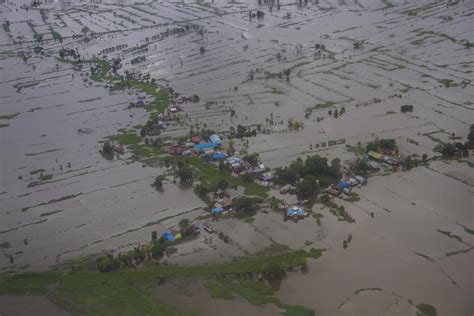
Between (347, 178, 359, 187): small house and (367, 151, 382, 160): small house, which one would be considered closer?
(347, 178, 359, 187): small house

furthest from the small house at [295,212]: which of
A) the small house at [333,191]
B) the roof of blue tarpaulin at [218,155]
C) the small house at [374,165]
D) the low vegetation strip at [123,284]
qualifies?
the roof of blue tarpaulin at [218,155]

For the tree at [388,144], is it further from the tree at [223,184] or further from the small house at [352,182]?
the tree at [223,184]

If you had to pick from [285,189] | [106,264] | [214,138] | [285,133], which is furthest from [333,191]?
[106,264]

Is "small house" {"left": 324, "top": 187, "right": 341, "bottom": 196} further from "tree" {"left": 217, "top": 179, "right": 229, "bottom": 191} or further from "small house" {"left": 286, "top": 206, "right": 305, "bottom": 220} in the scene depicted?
"tree" {"left": 217, "top": 179, "right": 229, "bottom": 191}

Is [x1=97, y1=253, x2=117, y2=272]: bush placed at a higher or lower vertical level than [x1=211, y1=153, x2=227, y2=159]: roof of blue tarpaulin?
lower

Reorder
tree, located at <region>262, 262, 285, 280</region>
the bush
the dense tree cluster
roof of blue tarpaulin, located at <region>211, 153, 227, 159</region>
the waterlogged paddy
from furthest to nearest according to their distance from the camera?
the dense tree cluster → roof of blue tarpaulin, located at <region>211, 153, 227, 159</region> → the bush → the waterlogged paddy → tree, located at <region>262, 262, 285, 280</region>

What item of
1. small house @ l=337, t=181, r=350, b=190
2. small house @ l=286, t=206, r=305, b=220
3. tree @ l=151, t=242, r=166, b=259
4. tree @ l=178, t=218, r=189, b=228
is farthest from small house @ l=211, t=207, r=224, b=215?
small house @ l=337, t=181, r=350, b=190

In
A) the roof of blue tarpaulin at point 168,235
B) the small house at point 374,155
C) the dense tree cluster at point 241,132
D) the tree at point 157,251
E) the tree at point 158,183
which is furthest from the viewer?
the dense tree cluster at point 241,132

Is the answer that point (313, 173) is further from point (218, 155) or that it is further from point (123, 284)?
point (123, 284)
